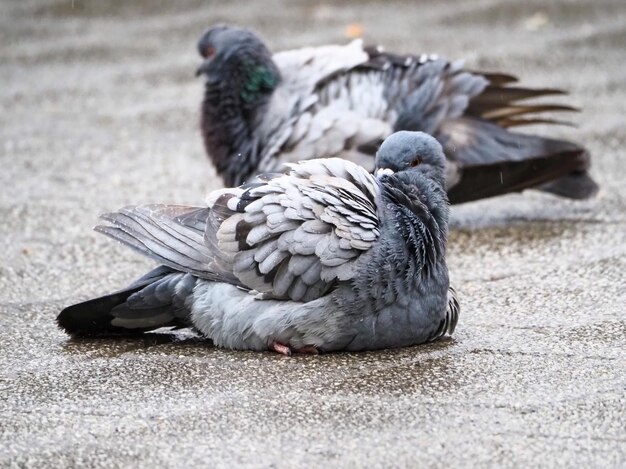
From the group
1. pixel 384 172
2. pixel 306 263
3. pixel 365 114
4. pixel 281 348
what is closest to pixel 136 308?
pixel 281 348

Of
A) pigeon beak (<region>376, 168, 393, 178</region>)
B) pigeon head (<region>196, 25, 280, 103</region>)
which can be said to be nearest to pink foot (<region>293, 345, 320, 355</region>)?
pigeon beak (<region>376, 168, 393, 178</region>)

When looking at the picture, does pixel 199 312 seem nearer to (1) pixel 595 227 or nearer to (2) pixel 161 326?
(2) pixel 161 326

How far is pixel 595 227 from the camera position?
605 centimetres

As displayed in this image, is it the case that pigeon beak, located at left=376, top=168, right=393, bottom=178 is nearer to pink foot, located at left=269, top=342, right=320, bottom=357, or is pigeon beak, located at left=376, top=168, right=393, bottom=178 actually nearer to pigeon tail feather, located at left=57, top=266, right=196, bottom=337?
pink foot, located at left=269, top=342, right=320, bottom=357

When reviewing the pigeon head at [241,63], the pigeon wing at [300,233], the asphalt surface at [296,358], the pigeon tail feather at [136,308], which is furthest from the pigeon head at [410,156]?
the pigeon head at [241,63]

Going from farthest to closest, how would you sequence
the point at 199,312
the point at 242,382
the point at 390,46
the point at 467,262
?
the point at 390,46 → the point at 467,262 → the point at 199,312 → the point at 242,382

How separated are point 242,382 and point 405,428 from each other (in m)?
0.69

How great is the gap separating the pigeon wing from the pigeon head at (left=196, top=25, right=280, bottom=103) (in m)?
2.01

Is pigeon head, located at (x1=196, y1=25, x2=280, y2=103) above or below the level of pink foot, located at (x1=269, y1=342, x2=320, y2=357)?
above

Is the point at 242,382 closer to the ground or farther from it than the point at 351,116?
closer to the ground

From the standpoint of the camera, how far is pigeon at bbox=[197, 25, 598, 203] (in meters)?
5.93

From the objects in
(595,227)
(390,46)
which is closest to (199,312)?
(595,227)

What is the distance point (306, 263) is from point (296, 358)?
36 centimetres

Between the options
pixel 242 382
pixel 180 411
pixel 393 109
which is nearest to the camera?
pixel 180 411
